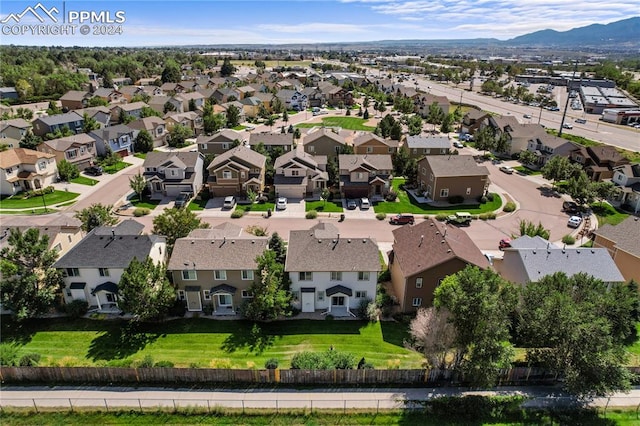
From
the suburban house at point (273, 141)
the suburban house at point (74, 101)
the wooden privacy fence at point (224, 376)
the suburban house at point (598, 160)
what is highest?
the suburban house at point (74, 101)

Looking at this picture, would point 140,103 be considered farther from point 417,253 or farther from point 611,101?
point 611,101

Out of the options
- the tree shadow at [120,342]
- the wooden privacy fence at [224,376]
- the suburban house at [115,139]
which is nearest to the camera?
the wooden privacy fence at [224,376]

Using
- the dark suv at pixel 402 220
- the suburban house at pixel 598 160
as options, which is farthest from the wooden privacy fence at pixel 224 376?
the suburban house at pixel 598 160

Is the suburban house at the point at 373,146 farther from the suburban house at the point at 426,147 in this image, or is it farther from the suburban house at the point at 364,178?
the suburban house at the point at 364,178

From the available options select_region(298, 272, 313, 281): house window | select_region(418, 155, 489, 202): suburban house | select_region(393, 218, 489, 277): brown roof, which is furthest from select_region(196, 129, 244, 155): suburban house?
select_region(298, 272, 313, 281): house window

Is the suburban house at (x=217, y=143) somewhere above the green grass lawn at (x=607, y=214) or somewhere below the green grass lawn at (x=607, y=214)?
above

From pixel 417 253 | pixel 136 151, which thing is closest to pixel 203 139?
pixel 136 151
